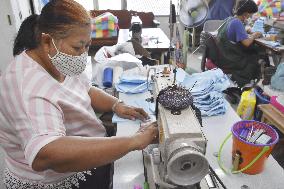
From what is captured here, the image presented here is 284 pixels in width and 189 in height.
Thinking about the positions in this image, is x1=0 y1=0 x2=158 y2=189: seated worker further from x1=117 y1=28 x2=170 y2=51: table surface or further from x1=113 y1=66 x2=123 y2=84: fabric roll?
x1=117 y1=28 x2=170 y2=51: table surface

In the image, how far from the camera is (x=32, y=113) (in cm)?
90

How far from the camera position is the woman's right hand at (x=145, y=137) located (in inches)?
39.6

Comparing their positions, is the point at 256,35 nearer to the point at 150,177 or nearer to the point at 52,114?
the point at 150,177

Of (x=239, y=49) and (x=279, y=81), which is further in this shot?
(x=239, y=49)

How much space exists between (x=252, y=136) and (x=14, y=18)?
2.99m

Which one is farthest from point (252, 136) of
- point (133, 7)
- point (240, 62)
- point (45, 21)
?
point (133, 7)

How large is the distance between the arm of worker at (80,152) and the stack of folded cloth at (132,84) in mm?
708

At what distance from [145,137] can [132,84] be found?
2.58 ft

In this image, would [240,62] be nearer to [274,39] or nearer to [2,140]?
[274,39]

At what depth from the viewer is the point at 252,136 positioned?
1.12 metres

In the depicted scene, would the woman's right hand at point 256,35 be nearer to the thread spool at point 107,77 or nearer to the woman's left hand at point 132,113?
the thread spool at point 107,77

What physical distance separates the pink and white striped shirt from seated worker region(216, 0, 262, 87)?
244 centimetres

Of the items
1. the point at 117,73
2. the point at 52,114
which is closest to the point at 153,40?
the point at 117,73

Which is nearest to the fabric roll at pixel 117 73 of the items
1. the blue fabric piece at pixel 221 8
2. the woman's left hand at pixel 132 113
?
the woman's left hand at pixel 132 113
